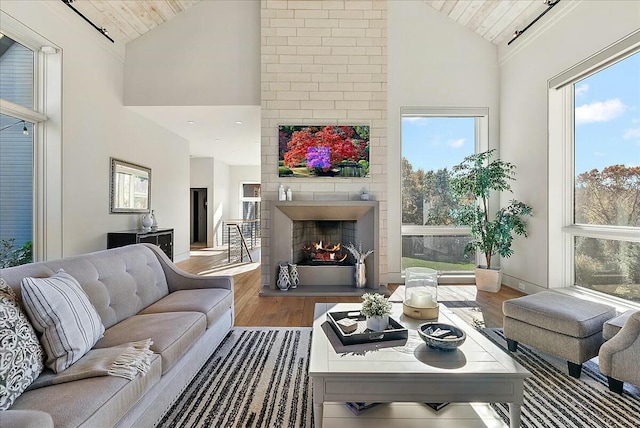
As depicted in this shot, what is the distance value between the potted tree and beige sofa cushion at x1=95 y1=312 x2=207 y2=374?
3714mm

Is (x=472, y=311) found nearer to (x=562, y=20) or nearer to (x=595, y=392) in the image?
(x=595, y=392)

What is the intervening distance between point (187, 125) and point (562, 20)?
5745 mm

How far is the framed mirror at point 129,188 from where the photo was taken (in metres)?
4.90

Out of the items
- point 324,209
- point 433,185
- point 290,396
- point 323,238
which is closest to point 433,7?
point 433,185

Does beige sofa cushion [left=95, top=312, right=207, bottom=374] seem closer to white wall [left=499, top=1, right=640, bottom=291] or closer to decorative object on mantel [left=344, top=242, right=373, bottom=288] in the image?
decorative object on mantel [left=344, top=242, right=373, bottom=288]

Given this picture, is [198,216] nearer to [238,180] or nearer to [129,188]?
[238,180]

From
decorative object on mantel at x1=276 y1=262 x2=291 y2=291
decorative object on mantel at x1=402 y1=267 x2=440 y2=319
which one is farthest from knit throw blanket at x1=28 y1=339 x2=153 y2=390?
decorative object on mantel at x1=276 y1=262 x2=291 y2=291

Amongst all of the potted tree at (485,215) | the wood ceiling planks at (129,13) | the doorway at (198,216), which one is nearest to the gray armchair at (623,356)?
the potted tree at (485,215)

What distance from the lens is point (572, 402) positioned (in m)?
1.91

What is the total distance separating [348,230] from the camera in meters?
4.83

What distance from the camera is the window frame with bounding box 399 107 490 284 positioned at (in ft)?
16.1

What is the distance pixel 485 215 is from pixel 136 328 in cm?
431

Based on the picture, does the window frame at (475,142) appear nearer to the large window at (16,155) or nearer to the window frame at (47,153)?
the window frame at (47,153)

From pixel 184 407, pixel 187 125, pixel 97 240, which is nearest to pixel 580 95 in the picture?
pixel 184 407
